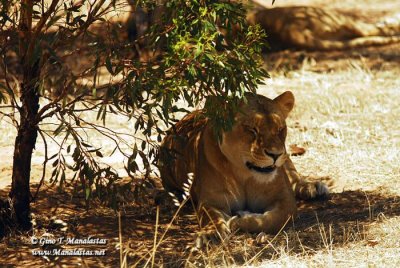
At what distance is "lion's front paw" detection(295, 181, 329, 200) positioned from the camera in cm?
727

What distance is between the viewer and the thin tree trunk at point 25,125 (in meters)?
6.02

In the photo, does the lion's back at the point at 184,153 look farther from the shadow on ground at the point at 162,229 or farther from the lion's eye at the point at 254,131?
the lion's eye at the point at 254,131

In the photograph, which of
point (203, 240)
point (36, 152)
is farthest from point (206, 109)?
point (36, 152)

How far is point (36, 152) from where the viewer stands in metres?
8.43

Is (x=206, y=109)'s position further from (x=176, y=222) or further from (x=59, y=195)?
(x=59, y=195)

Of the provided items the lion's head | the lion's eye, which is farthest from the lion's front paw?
the lion's eye

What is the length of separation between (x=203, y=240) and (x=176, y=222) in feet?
2.33

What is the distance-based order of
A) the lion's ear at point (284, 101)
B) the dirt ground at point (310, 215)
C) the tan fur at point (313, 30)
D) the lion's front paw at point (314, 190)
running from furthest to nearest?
1. the tan fur at point (313, 30)
2. the lion's front paw at point (314, 190)
3. the lion's ear at point (284, 101)
4. the dirt ground at point (310, 215)

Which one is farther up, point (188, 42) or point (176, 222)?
point (188, 42)

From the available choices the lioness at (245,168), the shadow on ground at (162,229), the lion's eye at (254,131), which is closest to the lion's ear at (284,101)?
the lioness at (245,168)

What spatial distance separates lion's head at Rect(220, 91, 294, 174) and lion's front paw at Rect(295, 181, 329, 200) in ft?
2.98

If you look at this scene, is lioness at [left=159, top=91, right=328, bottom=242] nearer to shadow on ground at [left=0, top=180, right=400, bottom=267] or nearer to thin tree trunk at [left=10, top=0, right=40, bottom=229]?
shadow on ground at [left=0, top=180, right=400, bottom=267]

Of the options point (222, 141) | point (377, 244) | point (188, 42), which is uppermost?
point (188, 42)

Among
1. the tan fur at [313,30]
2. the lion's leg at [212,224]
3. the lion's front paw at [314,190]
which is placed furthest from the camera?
the tan fur at [313,30]
